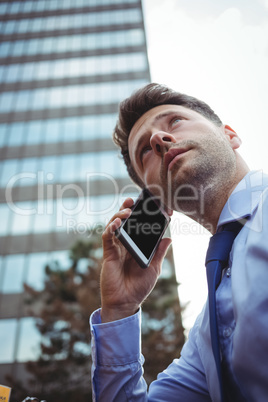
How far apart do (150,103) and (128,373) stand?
1.84 meters

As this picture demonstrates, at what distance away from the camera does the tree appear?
22.3 ft

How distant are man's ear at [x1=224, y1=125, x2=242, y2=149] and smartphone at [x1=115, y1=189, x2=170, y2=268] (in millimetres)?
669

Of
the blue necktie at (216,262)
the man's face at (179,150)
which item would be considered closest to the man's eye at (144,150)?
the man's face at (179,150)

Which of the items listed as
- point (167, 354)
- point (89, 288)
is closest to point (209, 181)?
point (167, 354)

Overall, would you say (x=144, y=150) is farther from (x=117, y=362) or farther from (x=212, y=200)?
(x=117, y=362)

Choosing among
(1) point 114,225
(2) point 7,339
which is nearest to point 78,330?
(2) point 7,339

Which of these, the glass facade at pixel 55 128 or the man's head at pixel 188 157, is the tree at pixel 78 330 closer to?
the glass facade at pixel 55 128

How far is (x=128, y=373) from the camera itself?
3.58 ft

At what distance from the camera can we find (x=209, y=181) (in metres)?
1.25

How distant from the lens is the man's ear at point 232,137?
1.59 meters

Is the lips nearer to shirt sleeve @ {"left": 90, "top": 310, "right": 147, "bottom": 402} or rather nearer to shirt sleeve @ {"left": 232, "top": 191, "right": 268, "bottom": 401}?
shirt sleeve @ {"left": 232, "top": 191, "right": 268, "bottom": 401}

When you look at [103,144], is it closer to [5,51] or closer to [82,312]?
[82,312]

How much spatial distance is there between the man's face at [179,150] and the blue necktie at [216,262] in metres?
0.30

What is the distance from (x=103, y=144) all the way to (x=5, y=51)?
52.4ft
